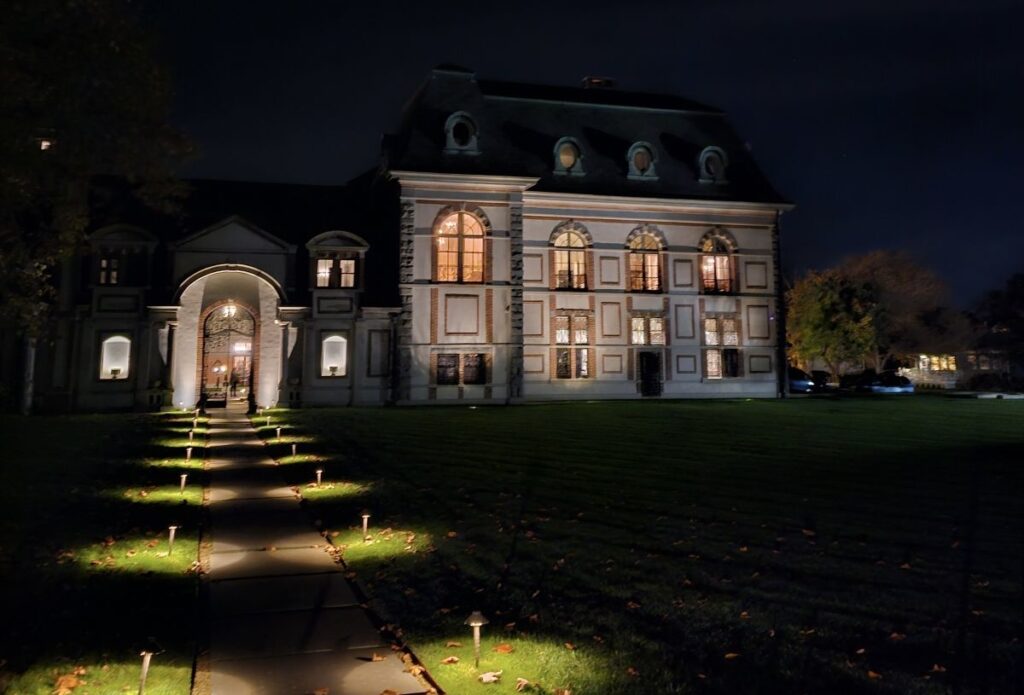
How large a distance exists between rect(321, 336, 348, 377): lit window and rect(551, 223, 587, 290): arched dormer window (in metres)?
10.9

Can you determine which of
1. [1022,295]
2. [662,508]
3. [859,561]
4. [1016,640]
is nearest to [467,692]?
[1016,640]

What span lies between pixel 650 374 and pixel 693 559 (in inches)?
1145

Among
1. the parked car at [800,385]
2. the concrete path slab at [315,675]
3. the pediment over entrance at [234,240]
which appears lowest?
the concrete path slab at [315,675]

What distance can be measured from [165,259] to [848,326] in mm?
41536

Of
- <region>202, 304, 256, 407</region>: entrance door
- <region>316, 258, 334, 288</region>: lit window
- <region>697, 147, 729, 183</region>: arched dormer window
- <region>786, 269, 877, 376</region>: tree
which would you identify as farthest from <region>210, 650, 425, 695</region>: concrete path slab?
<region>786, 269, 877, 376</region>: tree

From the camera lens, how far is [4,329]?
28.4 m

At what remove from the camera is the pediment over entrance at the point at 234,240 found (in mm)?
30062

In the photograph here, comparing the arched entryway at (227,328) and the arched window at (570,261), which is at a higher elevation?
the arched window at (570,261)

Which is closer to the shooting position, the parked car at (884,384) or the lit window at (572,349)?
the lit window at (572,349)

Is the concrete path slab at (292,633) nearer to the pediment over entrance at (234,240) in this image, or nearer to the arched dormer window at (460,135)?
the pediment over entrance at (234,240)

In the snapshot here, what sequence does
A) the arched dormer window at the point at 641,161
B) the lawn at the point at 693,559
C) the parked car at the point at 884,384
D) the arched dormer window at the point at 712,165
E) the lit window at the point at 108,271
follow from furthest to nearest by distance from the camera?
the parked car at the point at 884,384 → the arched dormer window at the point at 712,165 → the arched dormer window at the point at 641,161 → the lit window at the point at 108,271 → the lawn at the point at 693,559

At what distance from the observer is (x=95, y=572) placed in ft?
25.2

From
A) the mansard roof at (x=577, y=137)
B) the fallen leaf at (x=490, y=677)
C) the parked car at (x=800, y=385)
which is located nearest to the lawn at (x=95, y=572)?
the fallen leaf at (x=490, y=677)

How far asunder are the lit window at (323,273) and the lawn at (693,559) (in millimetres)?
15257
